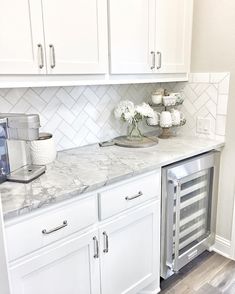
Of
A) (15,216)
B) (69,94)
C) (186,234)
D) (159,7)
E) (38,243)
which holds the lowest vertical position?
(186,234)

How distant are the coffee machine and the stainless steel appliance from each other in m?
0.77

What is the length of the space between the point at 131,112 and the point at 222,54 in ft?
2.51

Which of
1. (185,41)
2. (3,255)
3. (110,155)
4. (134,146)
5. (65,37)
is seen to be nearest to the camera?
(3,255)

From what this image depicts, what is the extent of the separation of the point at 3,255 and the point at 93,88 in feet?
4.18

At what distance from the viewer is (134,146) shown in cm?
189

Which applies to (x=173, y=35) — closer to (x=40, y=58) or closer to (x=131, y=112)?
(x=131, y=112)

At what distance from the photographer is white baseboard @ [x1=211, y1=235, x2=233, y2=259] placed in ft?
7.00

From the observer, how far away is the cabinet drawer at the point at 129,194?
1362 millimetres

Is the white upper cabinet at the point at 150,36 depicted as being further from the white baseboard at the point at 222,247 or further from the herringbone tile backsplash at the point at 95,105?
the white baseboard at the point at 222,247

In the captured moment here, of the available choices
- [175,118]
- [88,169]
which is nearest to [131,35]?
[175,118]

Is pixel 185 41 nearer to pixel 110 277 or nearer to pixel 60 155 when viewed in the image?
pixel 60 155

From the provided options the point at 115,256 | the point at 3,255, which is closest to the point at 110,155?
the point at 115,256

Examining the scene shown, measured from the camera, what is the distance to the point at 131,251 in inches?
61.4

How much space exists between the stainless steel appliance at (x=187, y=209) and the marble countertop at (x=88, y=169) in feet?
0.31
